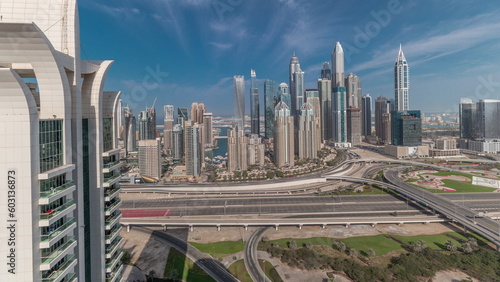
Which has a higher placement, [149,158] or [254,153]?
[149,158]

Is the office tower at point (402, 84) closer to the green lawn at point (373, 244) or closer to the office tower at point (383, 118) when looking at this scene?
the office tower at point (383, 118)

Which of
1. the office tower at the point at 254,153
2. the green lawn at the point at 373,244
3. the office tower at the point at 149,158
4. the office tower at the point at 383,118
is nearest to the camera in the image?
the green lawn at the point at 373,244

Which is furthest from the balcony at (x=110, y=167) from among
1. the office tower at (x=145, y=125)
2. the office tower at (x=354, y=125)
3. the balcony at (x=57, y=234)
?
the office tower at (x=354, y=125)

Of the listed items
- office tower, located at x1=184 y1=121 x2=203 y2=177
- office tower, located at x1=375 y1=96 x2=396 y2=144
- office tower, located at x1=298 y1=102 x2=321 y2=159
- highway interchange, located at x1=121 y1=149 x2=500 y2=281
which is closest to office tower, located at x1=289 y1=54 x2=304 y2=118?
office tower, located at x1=375 y1=96 x2=396 y2=144

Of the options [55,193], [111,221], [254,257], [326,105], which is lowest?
[254,257]

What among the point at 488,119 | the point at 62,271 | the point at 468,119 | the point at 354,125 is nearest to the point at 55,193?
the point at 62,271

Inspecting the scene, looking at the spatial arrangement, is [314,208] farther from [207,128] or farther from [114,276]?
[207,128]
